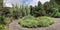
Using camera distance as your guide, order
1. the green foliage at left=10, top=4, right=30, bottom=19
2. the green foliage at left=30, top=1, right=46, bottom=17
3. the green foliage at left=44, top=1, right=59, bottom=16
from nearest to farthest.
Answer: the green foliage at left=10, top=4, right=30, bottom=19 < the green foliage at left=30, top=1, right=46, bottom=17 < the green foliage at left=44, top=1, right=59, bottom=16

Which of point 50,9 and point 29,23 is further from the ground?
point 50,9

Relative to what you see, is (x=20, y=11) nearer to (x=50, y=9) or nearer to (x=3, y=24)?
(x=50, y=9)

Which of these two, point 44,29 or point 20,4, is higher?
point 20,4

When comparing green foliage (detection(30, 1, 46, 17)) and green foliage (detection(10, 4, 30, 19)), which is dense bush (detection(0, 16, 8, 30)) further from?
green foliage (detection(30, 1, 46, 17))

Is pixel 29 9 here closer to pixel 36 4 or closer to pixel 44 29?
pixel 36 4

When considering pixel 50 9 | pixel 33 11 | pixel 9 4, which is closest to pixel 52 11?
pixel 50 9

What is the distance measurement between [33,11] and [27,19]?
7.48ft

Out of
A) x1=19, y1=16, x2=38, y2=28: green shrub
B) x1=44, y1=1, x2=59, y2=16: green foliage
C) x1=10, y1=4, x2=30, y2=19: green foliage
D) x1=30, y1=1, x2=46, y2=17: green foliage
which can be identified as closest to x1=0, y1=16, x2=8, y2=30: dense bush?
x1=19, y1=16, x2=38, y2=28: green shrub

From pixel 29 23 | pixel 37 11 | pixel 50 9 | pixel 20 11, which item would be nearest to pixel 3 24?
pixel 29 23

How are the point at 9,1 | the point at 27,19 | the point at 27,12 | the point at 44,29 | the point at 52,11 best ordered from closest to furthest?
the point at 44,29 → the point at 27,19 → the point at 27,12 → the point at 52,11 → the point at 9,1

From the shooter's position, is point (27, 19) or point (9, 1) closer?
point (27, 19)

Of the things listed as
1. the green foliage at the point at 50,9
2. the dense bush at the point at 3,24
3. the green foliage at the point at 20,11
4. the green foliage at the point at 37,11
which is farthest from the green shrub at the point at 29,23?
the green foliage at the point at 50,9

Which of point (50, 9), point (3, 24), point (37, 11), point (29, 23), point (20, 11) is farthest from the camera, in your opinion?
point (50, 9)

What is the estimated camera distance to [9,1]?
1103cm
